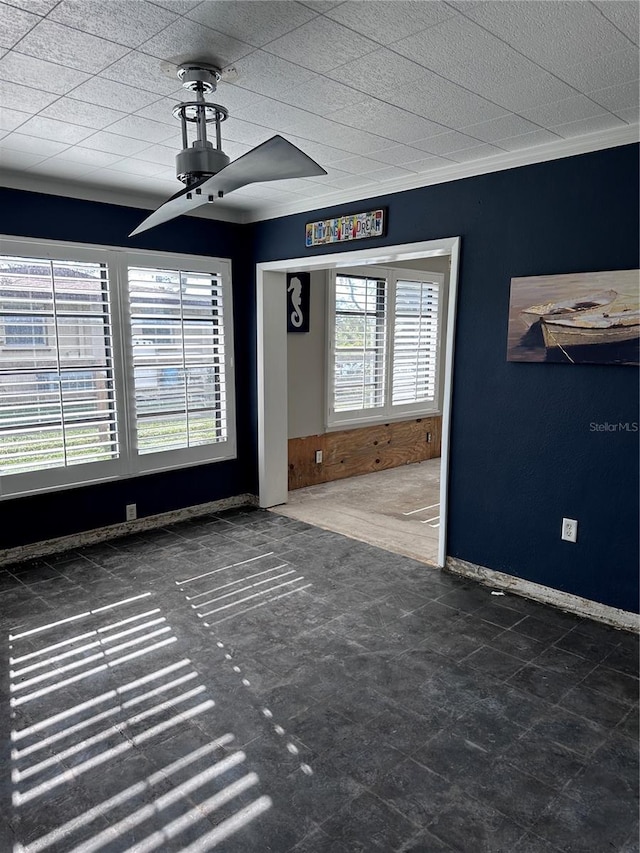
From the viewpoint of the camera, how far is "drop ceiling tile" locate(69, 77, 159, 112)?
2270mm

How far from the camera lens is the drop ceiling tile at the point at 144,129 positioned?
266 centimetres

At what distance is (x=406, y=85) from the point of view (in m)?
2.26

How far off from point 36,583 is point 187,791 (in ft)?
6.72

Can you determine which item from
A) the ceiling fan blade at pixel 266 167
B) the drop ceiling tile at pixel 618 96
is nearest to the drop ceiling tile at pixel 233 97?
the ceiling fan blade at pixel 266 167

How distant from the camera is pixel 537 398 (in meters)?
3.19

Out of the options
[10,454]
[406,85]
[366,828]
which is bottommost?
[366,828]

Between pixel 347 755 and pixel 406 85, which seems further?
pixel 406 85

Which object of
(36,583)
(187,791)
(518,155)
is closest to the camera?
(187,791)

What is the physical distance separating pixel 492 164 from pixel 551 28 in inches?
55.9

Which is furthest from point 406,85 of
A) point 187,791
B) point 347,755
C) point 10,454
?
point 10,454

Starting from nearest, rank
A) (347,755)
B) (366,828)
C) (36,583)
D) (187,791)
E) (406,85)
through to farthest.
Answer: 1. (366,828)
2. (187,791)
3. (347,755)
4. (406,85)
5. (36,583)

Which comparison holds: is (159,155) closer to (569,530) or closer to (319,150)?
(319,150)

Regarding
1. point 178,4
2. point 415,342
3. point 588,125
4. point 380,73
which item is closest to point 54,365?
point 178,4

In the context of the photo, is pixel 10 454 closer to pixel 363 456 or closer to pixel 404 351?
pixel 363 456
